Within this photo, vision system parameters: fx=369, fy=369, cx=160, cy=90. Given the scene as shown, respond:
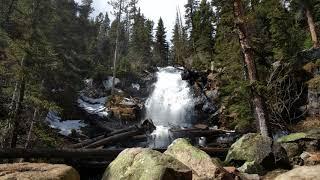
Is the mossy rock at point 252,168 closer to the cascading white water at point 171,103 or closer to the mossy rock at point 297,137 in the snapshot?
the mossy rock at point 297,137

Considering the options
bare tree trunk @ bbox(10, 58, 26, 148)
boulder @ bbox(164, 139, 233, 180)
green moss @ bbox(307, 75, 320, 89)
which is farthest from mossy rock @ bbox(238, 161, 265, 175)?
green moss @ bbox(307, 75, 320, 89)

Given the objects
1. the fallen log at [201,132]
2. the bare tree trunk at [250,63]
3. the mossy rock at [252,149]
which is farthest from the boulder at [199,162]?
the fallen log at [201,132]

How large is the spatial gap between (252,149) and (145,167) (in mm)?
5638

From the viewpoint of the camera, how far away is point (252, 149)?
12766 mm

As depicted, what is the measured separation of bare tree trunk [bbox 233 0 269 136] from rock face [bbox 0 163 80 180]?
911cm

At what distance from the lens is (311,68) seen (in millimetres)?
30359

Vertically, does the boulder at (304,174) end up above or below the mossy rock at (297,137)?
below

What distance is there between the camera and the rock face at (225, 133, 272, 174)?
11688 mm

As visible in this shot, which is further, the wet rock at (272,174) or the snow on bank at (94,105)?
the snow on bank at (94,105)

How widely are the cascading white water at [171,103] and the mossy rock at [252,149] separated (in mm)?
19311

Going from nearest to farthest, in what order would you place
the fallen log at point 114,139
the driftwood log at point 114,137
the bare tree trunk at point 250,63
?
the bare tree trunk at point 250,63, the driftwood log at point 114,137, the fallen log at point 114,139

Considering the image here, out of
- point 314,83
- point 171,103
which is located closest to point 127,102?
point 171,103

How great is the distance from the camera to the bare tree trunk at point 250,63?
14.5m

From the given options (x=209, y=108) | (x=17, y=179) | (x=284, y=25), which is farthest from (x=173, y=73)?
(x=17, y=179)
